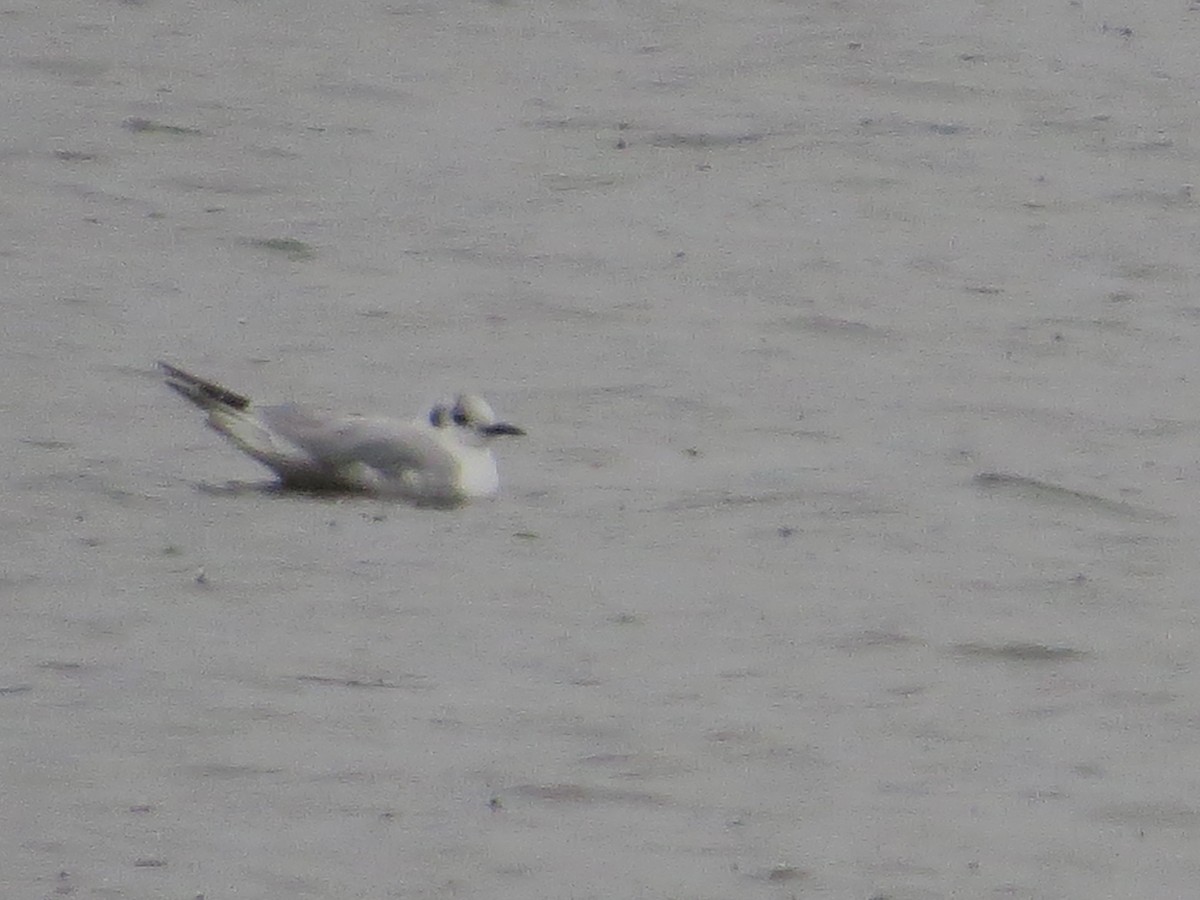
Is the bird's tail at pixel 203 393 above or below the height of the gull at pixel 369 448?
above

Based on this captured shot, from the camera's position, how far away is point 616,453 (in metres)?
11.3

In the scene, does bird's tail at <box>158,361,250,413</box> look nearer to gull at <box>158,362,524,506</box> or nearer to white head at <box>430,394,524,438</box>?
gull at <box>158,362,524,506</box>

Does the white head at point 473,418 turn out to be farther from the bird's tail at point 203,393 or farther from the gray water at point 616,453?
the bird's tail at point 203,393

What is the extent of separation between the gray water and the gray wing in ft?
0.42

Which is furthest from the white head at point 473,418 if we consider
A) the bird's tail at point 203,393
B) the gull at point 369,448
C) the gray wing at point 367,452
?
the bird's tail at point 203,393

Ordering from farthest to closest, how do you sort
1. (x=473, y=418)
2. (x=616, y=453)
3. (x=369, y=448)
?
1. (x=616, y=453)
2. (x=473, y=418)
3. (x=369, y=448)

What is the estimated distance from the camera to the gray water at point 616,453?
7660 mm

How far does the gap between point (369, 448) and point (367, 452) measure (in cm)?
Result: 2

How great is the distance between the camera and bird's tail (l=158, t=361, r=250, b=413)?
10953 millimetres

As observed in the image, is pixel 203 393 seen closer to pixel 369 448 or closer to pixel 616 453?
pixel 369 448

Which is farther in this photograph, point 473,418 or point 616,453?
point 616,453

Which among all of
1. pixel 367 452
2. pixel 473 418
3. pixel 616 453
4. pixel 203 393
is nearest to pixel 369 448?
pixel 367 452

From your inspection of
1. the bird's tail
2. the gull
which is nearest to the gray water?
the gull

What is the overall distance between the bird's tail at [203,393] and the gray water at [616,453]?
0.23 metres
